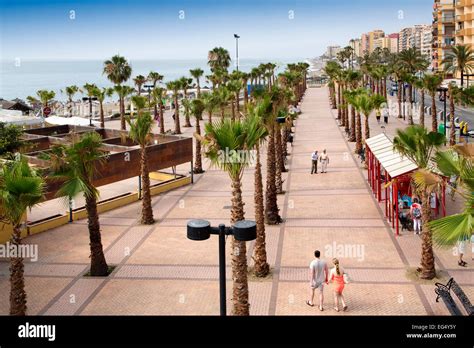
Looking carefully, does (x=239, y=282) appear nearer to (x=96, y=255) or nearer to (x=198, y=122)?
(x=96, y=255)

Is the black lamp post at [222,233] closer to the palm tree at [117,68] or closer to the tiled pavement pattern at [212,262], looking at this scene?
the tiled pavement pattern at [212,262]

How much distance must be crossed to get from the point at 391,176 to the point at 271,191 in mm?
4633

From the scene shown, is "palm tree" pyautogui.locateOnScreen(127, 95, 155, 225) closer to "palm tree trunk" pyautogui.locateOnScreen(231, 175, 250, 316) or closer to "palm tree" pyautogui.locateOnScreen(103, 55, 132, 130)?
"palm tree trunk" pyautogui.locateOnScreen(231, 175, 250, 316)

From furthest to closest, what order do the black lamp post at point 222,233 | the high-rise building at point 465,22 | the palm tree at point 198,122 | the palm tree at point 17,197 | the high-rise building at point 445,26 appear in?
the high-rise building at point 445,26
the high-rise building at point 465,22
the palm tree at point 198,122
the palm tree at point 17,197
the black lamp post at point 222,233

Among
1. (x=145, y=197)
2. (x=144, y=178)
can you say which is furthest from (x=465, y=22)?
(x=145, y=197)

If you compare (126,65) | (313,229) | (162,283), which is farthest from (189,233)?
(126,65)

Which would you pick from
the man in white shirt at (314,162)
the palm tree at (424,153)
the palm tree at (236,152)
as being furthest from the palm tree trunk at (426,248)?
the man in white shirt at (314,162)

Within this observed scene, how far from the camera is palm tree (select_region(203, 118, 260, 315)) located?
12508mm

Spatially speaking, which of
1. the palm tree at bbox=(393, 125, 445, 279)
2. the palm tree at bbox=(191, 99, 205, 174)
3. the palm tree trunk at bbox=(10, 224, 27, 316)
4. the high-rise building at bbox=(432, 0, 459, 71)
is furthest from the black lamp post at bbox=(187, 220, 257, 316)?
the high-rise building at bbox=(432, 0, 459, 71)

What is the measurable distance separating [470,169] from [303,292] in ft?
24.3

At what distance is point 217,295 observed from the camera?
1523 cm

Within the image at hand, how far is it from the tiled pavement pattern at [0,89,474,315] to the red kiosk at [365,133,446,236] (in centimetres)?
62

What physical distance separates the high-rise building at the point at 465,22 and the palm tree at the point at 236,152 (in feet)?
274
